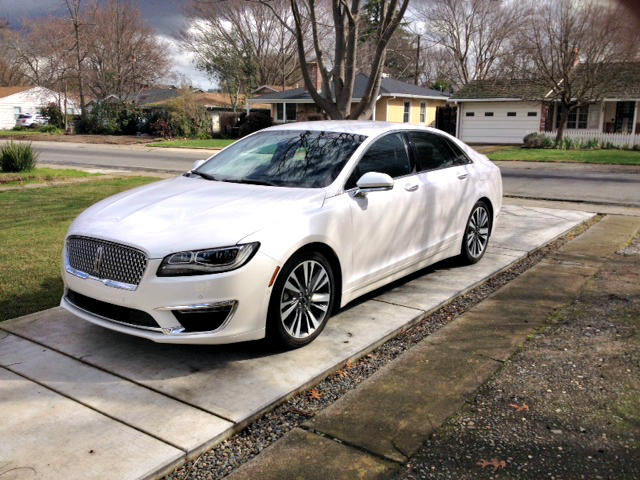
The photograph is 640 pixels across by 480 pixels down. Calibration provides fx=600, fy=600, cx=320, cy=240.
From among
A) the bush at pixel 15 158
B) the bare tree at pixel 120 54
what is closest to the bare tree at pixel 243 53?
the bare tree at pixel 120 54

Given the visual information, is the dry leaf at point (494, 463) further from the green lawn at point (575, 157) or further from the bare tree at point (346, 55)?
the green lawn at point (575, 157)

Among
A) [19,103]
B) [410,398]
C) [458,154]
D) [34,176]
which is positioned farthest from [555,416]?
[19,103]

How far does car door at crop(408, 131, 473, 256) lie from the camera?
19.2ft

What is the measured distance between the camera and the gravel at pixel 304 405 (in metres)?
3.13

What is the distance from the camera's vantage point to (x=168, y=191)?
4914mm

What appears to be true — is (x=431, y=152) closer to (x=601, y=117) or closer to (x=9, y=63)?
(x=601, y=117)

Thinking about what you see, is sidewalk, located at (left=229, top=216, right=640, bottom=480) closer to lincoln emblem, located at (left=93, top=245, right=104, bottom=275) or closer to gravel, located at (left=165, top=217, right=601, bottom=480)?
gravel, located at (left=165, top=217, right=601, bottom=480)

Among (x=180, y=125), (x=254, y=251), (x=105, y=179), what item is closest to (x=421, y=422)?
(x=254, y=251)

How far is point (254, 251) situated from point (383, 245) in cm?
159

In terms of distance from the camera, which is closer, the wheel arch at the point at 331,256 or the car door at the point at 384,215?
the wheel arch at the point at 331,256

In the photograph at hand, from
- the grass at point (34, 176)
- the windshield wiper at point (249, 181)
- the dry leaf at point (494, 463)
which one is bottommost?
the dry leaf at point (494, 463)

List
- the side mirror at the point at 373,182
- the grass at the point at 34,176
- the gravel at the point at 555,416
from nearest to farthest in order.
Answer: the gravel at the point at 555,416 → the side mirror at the point at 373,182 → the grass at the point at 34,176

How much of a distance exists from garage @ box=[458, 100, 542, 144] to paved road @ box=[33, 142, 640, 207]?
→ 44.7 ft

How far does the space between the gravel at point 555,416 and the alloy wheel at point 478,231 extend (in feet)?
5.88
